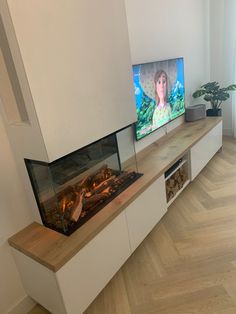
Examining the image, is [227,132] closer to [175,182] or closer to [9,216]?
[175,182]

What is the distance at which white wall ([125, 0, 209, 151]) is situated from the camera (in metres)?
2.32

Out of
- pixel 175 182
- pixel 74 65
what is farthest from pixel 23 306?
pixel 175 182

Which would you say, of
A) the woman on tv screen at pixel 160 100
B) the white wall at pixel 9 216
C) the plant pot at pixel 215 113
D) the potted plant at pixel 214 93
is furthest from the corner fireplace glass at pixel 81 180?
the plant pot at pixel 215 113

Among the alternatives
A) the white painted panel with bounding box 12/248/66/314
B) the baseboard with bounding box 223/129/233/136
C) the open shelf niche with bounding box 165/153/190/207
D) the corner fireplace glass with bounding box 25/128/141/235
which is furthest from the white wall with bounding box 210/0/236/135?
the white painted panel with bounding box 12/248/66/314

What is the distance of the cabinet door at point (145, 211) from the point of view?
69.7 inches

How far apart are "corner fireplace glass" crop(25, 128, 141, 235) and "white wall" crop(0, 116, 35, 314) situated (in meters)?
0.11

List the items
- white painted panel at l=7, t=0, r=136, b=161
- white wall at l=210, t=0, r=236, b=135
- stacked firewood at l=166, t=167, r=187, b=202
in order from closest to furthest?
white painted panel at l=7, t=0, r=136, b=161 < stacked firewood at l=166, t=167, r=187, b=202 < white wall at l=210, t=0, r=236, b=135

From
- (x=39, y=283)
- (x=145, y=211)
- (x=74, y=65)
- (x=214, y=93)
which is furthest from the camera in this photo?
(x=214, y=93)

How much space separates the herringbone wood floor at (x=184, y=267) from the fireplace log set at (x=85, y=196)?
0.57 meters

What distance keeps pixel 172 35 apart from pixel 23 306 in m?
3.01

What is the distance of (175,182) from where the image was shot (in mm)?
2545

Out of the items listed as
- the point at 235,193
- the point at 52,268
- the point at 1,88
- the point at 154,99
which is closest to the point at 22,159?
the point at 1,88

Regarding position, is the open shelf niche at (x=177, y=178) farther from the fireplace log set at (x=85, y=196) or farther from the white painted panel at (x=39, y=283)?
the white painted panel at (x=39, y=283)

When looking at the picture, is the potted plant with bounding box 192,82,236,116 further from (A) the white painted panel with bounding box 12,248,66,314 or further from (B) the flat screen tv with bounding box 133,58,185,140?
(A) the white painted panel with bounding box 12,248,66,314
